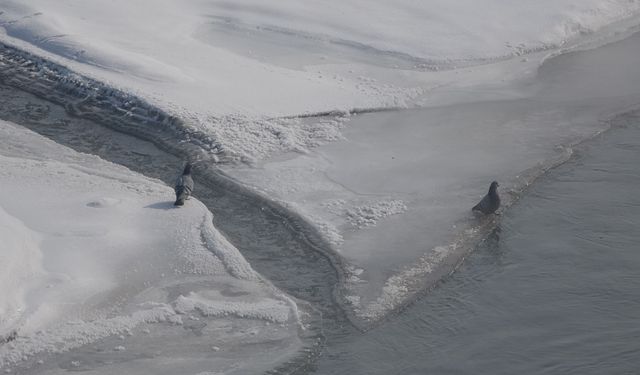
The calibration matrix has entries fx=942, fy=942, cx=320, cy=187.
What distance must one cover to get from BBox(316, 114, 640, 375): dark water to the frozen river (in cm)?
1

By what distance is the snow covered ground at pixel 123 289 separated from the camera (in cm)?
824

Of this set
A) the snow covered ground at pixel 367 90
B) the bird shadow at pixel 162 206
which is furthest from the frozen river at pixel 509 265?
the bird shadow at pixel 162 206

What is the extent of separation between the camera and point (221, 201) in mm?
11312

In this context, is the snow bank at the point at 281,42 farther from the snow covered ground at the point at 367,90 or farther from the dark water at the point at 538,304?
the dark water at the point at 538,304

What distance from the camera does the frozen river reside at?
840 centimetres

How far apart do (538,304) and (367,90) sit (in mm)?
6030

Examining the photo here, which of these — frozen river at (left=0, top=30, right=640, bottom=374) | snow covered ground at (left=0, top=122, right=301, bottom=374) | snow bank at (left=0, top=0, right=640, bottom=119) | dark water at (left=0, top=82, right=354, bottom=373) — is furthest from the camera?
snow bank at (left=0, top=0, right=640, bottom=119)

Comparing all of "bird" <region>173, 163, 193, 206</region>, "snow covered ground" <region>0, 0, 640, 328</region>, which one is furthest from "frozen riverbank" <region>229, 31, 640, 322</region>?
"bird" <region>173, 163, 193, 206</region>

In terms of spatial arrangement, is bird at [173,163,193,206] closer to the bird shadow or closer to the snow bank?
the bird shadow

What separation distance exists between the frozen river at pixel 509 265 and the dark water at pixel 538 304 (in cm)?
1

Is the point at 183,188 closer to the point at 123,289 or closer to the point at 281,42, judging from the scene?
the point at 123,289

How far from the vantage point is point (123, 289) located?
9.19 metres

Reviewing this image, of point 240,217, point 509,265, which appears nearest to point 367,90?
point 240,217

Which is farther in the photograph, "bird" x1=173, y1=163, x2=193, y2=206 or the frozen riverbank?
"bird" x1=173, y1=163, x2=193, y2=206
